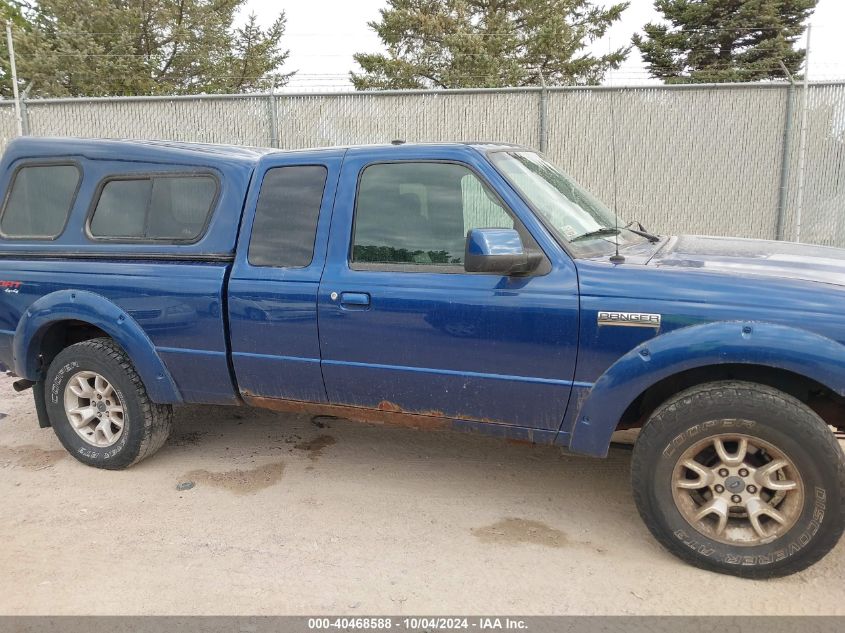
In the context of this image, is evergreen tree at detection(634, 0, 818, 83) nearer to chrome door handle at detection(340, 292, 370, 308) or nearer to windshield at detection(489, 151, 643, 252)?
windshield at detection(489, 151, 643, 252)

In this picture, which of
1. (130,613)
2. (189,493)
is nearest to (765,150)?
(189,493)

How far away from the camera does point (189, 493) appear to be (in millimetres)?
4000

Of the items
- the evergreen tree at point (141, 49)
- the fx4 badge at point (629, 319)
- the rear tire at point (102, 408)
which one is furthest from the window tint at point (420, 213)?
the evergreen tree at point (141, 49)

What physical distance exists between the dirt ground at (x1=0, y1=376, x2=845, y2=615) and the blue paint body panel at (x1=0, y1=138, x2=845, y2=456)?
56cm

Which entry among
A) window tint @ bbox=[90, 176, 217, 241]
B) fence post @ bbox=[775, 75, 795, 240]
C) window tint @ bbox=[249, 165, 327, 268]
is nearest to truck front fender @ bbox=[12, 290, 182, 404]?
window tint @ bbox=[90, 176, 217, 241]

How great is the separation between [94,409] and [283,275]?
67.5 inches

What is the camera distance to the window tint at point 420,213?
3420mm

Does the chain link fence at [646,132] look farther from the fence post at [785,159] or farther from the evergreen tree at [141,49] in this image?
the evergreen tree at [141,49]

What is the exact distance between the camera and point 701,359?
2916mm

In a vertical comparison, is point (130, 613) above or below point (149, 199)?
below

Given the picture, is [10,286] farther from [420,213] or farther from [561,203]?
[561,203]

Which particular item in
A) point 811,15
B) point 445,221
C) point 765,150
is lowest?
point 445,221

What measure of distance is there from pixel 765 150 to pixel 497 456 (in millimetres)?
7517
